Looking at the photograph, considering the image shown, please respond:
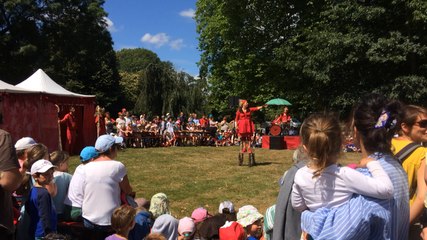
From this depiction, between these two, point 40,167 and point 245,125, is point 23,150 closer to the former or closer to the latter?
point 40,167

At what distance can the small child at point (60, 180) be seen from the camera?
4.74 metres

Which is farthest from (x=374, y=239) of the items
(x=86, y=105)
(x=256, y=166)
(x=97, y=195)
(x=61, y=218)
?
(x=86, y=105)

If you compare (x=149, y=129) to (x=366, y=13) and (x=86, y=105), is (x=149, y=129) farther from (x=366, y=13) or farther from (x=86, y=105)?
(x=366, y=13)

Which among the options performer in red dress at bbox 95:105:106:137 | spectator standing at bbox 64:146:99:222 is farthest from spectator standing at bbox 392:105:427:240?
performer in red dress at bbox 95:105:106:137

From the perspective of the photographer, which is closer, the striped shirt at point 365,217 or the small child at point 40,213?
the striped shirt at point 365,217

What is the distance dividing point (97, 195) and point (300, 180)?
2623mm

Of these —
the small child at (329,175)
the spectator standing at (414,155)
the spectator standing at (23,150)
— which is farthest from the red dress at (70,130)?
A: the small child at (329,175)

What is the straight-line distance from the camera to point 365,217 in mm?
2244

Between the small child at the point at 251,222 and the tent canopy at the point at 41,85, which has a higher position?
the tent canopy at the point at 41,85

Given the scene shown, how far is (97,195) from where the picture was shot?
442 centimetres

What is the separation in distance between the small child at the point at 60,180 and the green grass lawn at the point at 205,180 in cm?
245

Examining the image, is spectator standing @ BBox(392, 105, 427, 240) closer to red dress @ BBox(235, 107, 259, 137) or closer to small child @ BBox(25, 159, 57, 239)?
small child @ BBox(25, 159, 57, 239)

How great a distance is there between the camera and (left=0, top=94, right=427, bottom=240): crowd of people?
7.54 feet

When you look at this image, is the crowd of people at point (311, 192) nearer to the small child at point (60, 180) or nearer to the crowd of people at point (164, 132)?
the small child at point (60, 180)
